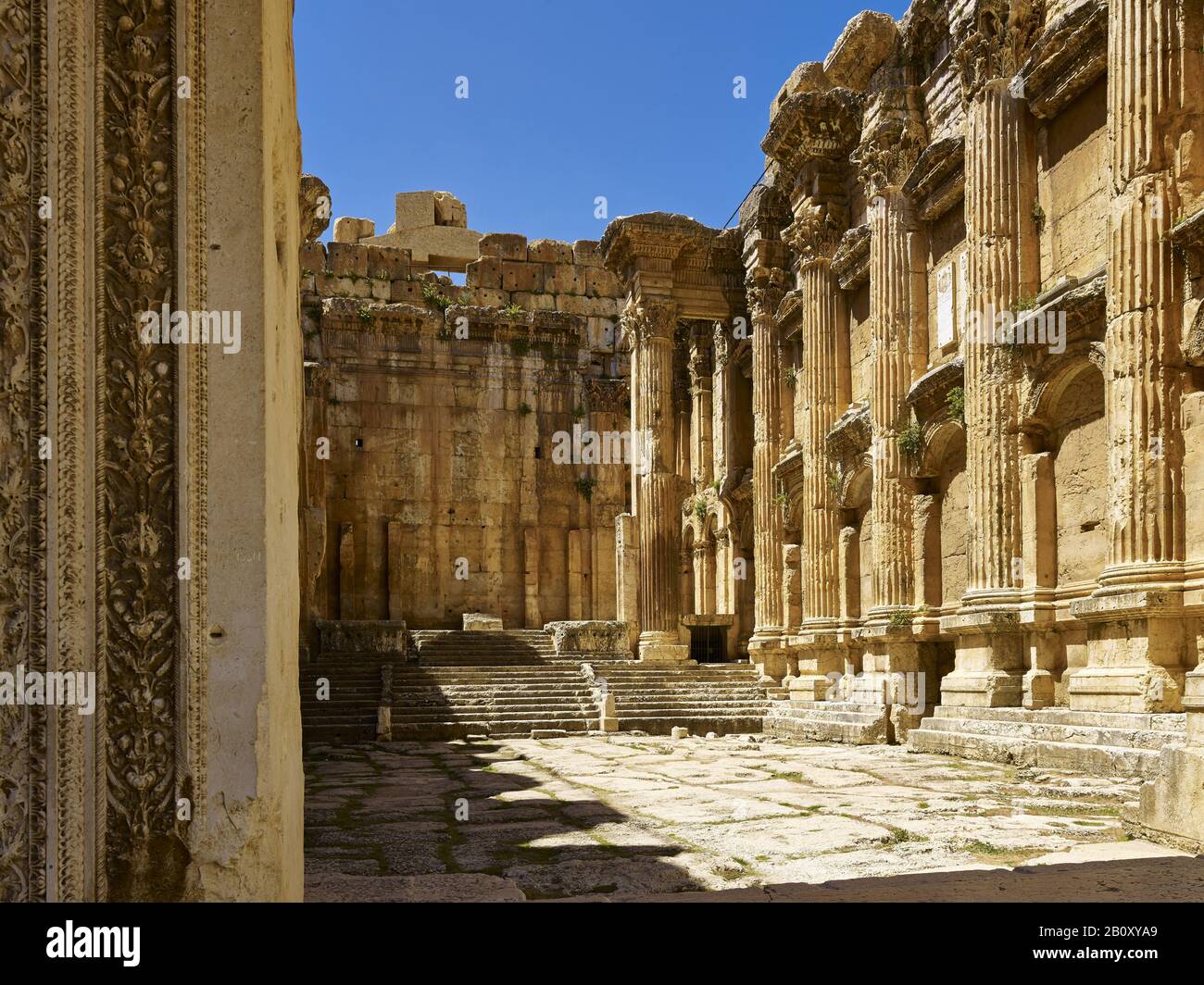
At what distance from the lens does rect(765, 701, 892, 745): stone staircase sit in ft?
43.3

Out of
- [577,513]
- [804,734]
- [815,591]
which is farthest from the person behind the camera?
[577,513]

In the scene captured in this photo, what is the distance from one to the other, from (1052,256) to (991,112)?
1.83 meters

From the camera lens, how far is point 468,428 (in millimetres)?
29125

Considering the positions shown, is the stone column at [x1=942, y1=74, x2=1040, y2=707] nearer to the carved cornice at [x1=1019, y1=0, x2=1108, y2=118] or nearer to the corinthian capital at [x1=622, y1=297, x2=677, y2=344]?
the carved cornice at [x1=1019, y1=0, x2=1108, y2=118]

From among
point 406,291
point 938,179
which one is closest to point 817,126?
point 938,179

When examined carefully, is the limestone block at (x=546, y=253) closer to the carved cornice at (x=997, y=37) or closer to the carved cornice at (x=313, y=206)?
the carved cornice at (x=313, y=206)

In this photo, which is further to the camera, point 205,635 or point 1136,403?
point 1136,403

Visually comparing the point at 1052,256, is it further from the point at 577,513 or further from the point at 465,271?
the point at 465,271

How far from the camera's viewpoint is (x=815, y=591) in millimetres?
17734

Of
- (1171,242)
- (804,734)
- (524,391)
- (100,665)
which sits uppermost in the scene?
(524,391)

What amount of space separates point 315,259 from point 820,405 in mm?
16005

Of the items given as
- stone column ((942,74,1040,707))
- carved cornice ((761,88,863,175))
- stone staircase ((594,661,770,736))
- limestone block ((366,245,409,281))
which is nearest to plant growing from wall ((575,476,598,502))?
limestone block ((366,245,409,281))

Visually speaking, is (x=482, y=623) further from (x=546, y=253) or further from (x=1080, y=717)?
(x=1080, y=717)

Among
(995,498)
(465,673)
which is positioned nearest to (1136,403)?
(995,498)
